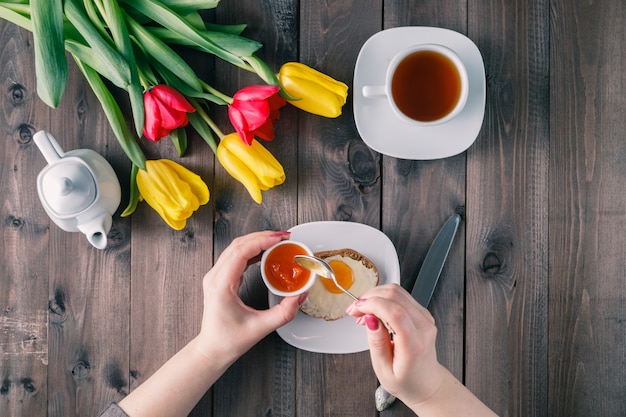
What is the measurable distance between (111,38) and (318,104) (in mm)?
419

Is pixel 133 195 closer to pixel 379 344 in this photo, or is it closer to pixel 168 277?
pixel 168 277

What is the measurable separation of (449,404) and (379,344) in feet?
0.71

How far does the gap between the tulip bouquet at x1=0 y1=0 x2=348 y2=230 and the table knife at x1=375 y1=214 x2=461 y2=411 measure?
0.34 m

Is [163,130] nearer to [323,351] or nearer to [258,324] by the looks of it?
[258,324]

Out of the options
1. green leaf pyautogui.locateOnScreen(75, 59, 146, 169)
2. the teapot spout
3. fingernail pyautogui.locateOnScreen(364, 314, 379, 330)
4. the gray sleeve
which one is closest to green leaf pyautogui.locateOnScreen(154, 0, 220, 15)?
green leaf pyautogui.locateOnScreen(75, 59, 146, 169)

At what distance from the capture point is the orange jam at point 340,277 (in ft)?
3.77

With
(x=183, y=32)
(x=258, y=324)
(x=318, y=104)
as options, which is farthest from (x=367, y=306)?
(x=183, y=32)

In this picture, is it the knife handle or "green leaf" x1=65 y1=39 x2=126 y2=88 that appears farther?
the knife handle

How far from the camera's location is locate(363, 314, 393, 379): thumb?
912 mm

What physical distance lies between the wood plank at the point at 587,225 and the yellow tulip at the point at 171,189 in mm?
760

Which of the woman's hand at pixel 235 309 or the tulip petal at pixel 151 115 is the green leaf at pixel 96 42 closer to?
the tulip petal at pixel 151 115

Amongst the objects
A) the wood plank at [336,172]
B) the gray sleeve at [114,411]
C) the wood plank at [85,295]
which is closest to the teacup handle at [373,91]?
the wood plank at [336,172]

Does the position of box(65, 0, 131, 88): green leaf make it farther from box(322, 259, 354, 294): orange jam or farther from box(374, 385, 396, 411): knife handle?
box(374, 385, 396, 411): knife handle

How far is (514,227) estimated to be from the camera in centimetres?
121
